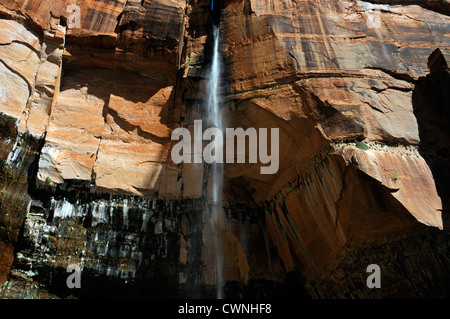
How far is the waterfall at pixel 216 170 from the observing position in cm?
1071

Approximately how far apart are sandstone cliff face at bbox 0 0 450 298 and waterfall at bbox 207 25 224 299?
0.33 ft

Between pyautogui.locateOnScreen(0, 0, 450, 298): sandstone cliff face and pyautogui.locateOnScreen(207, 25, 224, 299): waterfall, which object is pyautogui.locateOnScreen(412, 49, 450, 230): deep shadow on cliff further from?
pyautogui.locateOnScreen(207, 25, 224, 299): waterfall

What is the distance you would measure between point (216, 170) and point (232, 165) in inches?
22.4

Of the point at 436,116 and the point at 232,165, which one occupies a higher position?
the point at 436,116

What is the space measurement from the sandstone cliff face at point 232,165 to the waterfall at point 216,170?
100 mm

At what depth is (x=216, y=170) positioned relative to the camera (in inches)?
444

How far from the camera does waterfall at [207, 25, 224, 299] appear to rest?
10.7m

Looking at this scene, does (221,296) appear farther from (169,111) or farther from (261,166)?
(169,111)

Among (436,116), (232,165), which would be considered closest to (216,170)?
(232,165)

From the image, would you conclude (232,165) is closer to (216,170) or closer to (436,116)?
(216,170)

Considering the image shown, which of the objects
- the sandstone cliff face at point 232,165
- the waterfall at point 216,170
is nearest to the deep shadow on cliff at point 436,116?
the sandstone cliff face at point 232,165

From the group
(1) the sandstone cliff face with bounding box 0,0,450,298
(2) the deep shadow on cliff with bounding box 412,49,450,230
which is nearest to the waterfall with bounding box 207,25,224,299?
(1) the sandstone cliff face with bounding box 0,0,450,298
